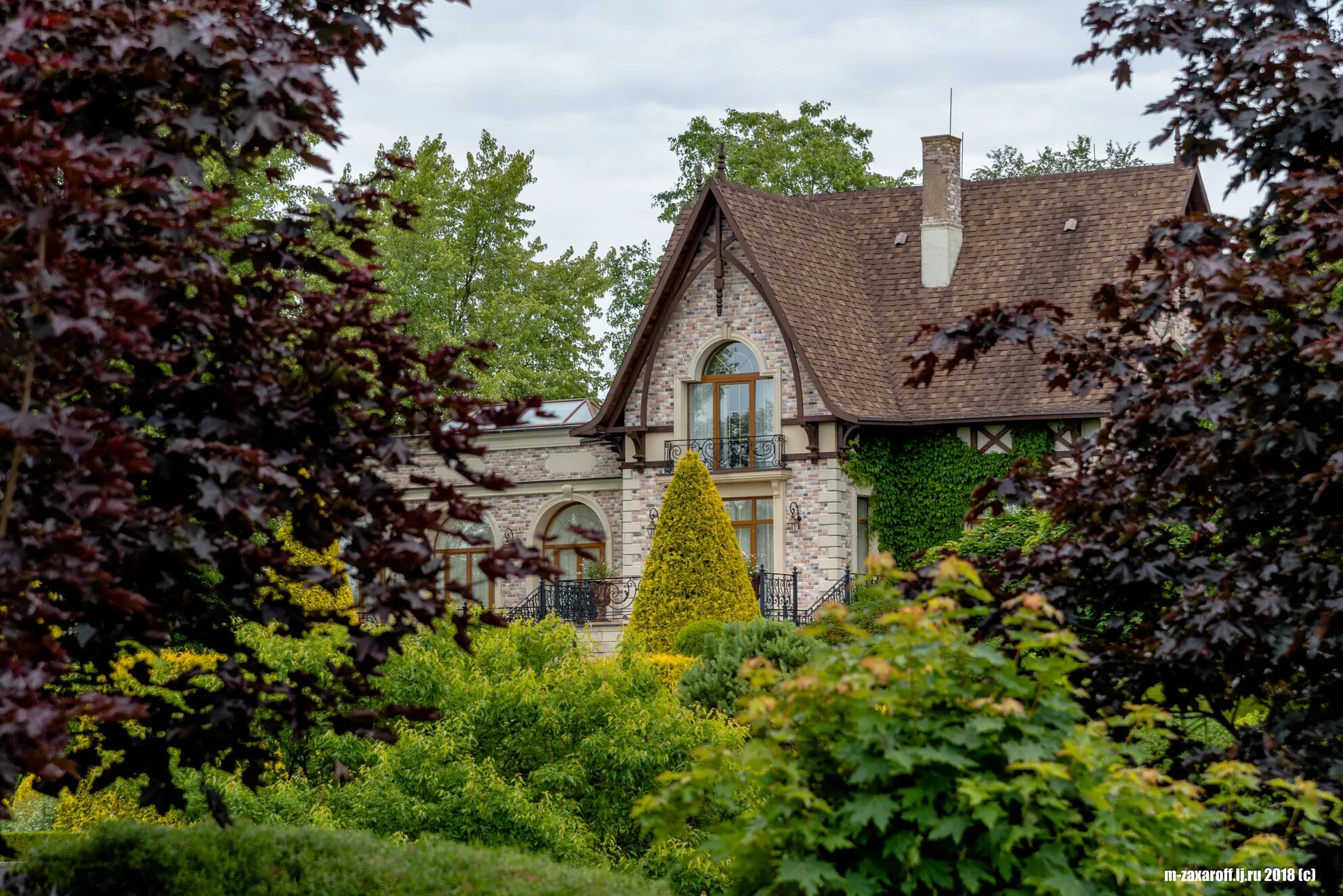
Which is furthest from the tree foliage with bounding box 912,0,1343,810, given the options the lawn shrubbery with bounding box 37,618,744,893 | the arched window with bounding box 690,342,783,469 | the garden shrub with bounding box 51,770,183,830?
the arched window with bounding box 690,342,783,469

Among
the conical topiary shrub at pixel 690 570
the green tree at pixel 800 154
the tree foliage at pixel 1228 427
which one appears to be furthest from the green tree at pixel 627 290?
the tree foliage at pixel 1228 427

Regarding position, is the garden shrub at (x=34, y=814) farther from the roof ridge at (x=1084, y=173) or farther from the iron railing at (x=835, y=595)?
the roof ridge at (x=1084, y=173)

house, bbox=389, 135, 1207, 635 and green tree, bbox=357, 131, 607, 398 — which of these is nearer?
house, bbox=389, 135, 1207, 635

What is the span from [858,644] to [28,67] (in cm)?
346

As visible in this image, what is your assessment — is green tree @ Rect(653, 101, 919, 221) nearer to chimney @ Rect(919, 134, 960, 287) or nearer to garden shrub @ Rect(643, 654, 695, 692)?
chimney @ Rect(919, 134, 960, 287)

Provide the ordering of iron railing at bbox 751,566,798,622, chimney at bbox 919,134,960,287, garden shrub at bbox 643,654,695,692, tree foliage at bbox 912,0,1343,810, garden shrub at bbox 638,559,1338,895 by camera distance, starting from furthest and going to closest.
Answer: chimney at bbox 919,134,960,287 < iron railing at bbox 751,566,798,622 < garden shrub at bbox 643,654,695,692 < tree foliage at bbox 912,0,1343,810 < garden shrub at bbox 638,559,1338,895

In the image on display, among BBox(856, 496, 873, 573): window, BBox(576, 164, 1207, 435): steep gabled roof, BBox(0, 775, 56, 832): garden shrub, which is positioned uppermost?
BBox(576, 164, 1207, 435): steep gabled roof

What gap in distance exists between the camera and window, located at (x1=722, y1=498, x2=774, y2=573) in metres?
30.6

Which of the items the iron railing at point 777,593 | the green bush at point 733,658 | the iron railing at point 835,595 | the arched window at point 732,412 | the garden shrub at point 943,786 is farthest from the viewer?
the arched window at point 732,412

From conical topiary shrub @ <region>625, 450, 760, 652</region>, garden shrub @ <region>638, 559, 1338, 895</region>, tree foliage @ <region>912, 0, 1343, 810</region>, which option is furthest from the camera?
conical topiary shrub @ <region>625, 450, 760, 652</region>

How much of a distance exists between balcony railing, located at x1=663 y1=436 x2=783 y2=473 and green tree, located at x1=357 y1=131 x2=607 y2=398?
408 inches

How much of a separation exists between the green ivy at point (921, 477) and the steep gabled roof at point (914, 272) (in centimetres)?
58

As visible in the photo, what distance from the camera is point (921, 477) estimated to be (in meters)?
30.3

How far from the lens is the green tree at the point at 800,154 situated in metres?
43.8
